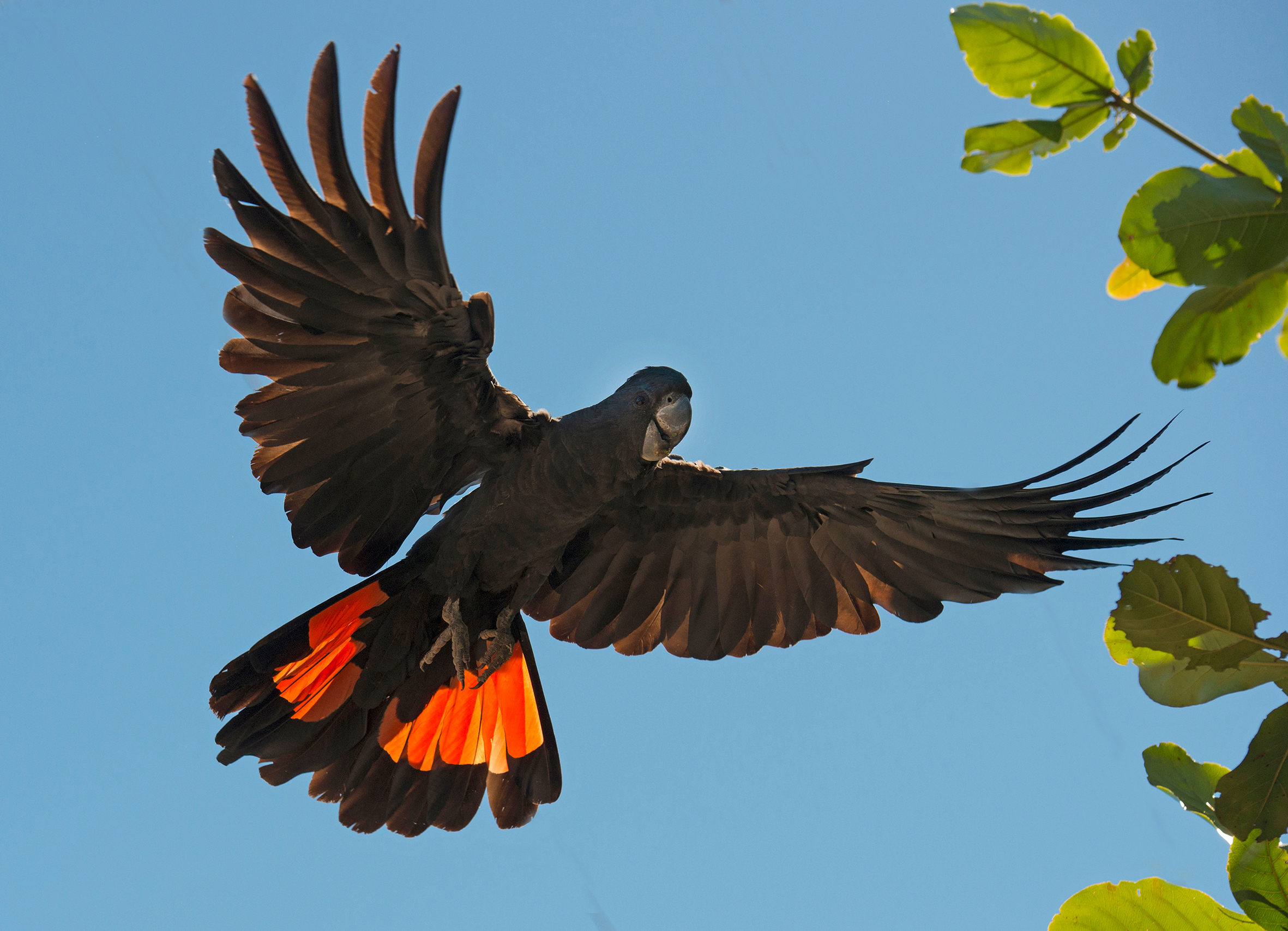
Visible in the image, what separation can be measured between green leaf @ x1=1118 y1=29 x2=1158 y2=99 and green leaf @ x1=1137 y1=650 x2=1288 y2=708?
117cm

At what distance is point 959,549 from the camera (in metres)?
4.76

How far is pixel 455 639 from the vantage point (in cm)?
472

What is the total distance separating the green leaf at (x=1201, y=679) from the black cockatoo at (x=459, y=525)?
1.55 meters

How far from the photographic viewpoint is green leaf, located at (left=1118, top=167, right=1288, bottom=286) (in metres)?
1.71

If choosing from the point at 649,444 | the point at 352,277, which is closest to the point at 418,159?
the point at 352,277

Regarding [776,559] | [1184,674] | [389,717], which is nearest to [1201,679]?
[1184,674]

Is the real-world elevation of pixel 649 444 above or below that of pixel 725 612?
above

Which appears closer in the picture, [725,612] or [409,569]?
[409,569]

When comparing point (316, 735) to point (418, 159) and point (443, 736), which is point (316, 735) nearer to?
point (443, 736)

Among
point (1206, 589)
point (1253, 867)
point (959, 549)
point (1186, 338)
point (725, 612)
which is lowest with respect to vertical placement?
point (1253, 867)

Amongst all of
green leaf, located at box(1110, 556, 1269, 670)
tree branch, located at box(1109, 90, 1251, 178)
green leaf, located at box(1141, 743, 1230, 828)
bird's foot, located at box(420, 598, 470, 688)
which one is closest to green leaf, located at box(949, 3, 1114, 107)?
tree branch, located at box(1109, 90, 1251, 178)

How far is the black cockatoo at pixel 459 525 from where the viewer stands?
365cm

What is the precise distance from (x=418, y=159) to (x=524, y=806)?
3.46m

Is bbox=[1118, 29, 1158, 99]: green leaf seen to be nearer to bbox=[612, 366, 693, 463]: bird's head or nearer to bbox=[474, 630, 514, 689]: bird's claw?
bbox=[612, 366, 693, 463]: bird's head
